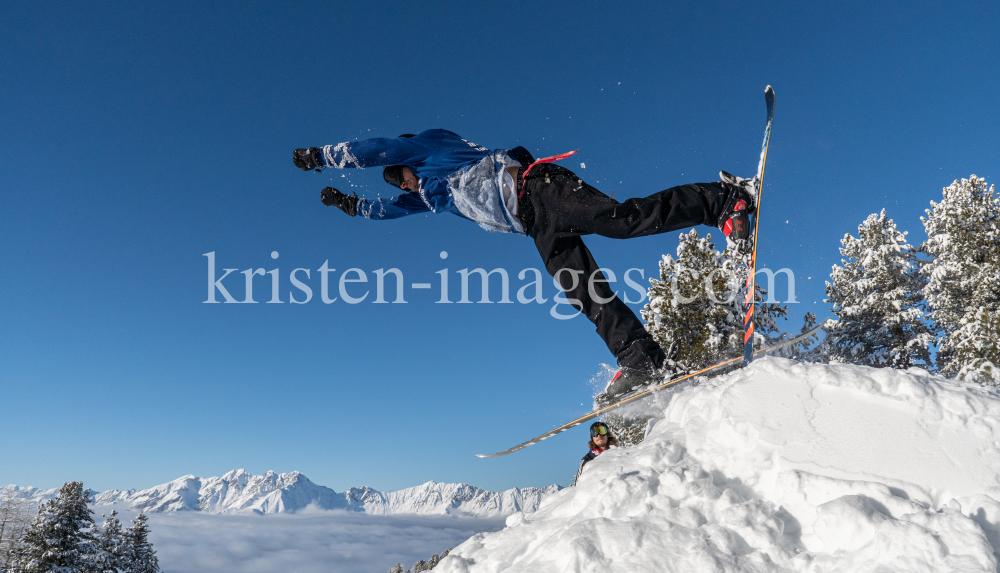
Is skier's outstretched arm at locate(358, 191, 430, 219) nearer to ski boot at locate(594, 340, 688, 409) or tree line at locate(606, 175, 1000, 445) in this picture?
ski boot at locate(594, 340, 688, 409)

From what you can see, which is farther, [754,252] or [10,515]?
[10,515]

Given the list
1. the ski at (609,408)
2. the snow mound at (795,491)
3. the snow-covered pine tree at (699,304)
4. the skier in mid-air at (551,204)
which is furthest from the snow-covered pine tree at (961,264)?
the snow mound at (795,491)

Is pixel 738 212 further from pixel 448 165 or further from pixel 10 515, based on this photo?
pixel 10 515

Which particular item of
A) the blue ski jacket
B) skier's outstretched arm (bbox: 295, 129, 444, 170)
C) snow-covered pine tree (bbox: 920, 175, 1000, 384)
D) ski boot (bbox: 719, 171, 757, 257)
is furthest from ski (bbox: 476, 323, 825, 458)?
snow-covered pine tree (bbox: 920, 175, 1000, 384)

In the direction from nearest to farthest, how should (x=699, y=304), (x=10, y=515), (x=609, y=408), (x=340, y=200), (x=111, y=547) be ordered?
(x=609, y=408) → (x=340, y=200) → (x=699, y=304) → (x=111, y=547) → (x=10, y=515)

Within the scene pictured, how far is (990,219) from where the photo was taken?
44.7ft

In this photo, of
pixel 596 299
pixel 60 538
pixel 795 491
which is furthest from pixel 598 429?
pixel 60 538

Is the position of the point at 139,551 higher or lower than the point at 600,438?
lower

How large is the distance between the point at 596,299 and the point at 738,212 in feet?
4.49

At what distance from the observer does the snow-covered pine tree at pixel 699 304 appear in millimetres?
13875

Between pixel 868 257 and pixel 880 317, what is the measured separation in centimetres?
199

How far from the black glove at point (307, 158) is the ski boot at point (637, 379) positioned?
339 cm

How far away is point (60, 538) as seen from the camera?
18844mm

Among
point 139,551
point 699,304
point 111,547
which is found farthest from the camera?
point 139,551
